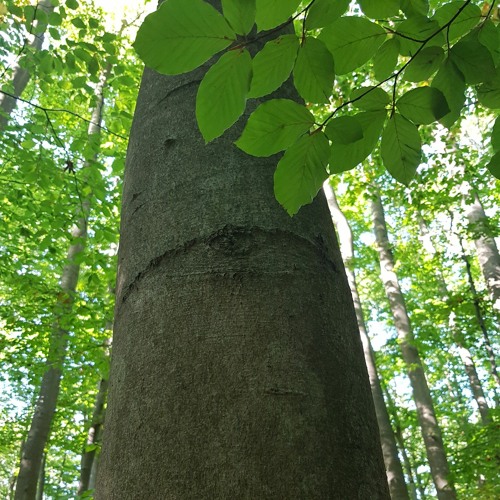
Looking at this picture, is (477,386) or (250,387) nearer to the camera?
(250,387)

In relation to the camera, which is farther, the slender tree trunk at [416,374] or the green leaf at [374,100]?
the slender tree trunk at [416,374]

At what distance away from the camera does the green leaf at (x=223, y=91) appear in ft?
2.00

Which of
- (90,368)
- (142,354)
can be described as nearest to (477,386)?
(90,368)

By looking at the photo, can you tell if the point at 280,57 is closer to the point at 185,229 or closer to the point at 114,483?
the point at 185,229

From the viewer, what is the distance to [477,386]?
15211 mm

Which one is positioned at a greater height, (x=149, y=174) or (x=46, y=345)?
(x=46, y=345)

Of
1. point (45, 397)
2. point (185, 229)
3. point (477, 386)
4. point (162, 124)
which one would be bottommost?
point (185, 229)

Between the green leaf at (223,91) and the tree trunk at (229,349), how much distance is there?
237 mm

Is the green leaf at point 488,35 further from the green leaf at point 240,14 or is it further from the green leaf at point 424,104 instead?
the green leaf at point 240,14

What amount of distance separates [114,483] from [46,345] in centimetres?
862

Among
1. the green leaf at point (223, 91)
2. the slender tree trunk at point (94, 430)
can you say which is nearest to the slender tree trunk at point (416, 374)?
the slender tree trunk at point (94, 430)

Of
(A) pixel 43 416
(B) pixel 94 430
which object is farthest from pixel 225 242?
(B) pixel 94 430

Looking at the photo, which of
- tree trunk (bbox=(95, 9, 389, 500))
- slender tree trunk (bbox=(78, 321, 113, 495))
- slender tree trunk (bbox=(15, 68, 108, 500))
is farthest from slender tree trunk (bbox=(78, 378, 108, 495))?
tree trunk (bbox=(95, 9, 389, 500))

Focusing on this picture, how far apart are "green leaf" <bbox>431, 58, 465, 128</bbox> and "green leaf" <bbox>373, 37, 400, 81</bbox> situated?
0.08 metres
